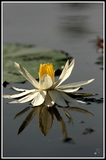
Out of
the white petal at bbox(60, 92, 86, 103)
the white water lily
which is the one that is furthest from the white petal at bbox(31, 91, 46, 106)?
the white petal at bbox(60, 92, 86, 103)

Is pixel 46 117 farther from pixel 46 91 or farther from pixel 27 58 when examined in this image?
pixel 27 58

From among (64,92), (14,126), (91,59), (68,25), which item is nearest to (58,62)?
(91,59)

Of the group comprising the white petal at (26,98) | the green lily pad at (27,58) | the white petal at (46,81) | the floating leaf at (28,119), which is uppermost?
the green lily pad at (27,58)

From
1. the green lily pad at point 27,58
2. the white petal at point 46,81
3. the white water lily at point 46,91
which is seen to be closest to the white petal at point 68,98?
the white water lily at point 46,91

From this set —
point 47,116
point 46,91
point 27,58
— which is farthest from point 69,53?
point 47,116

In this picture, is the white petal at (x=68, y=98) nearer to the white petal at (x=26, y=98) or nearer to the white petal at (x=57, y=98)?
the white petal at (x=57, y=98)
